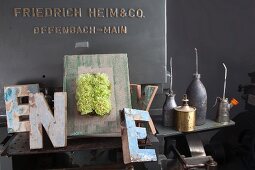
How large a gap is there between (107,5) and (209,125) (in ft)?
2.46

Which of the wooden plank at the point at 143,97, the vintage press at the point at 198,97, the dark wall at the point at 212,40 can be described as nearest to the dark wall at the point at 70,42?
the wooden plank at the point at 143,97

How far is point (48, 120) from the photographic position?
1099 millimetres

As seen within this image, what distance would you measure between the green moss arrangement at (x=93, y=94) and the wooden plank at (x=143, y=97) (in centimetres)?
16

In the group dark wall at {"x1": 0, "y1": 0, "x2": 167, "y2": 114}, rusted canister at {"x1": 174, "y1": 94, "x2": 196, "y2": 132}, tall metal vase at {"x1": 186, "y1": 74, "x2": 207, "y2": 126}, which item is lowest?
rusted canister at {"x1": 174, "y1": 94, "x2": 196, "y2": 132}

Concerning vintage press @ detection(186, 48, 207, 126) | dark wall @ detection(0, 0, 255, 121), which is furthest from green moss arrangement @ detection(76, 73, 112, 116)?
dark wall @ detection(0, 0, 255, 121)

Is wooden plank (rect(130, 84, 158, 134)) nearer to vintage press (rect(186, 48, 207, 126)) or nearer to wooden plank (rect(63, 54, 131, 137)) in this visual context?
wooden plank (rect(63, 54, 131, 137))

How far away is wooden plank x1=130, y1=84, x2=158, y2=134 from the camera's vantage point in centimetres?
126

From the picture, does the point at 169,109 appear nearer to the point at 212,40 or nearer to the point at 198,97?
the point at 198,97

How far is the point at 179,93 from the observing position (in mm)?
2045

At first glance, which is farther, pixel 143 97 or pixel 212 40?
pixel 212 40

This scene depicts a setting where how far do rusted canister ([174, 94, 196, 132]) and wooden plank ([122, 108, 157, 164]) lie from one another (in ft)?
0.83

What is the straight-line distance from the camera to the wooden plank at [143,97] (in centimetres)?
126

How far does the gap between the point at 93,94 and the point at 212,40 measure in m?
1.16

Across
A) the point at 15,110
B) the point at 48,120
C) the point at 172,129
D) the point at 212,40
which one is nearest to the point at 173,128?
the point at 172,129
